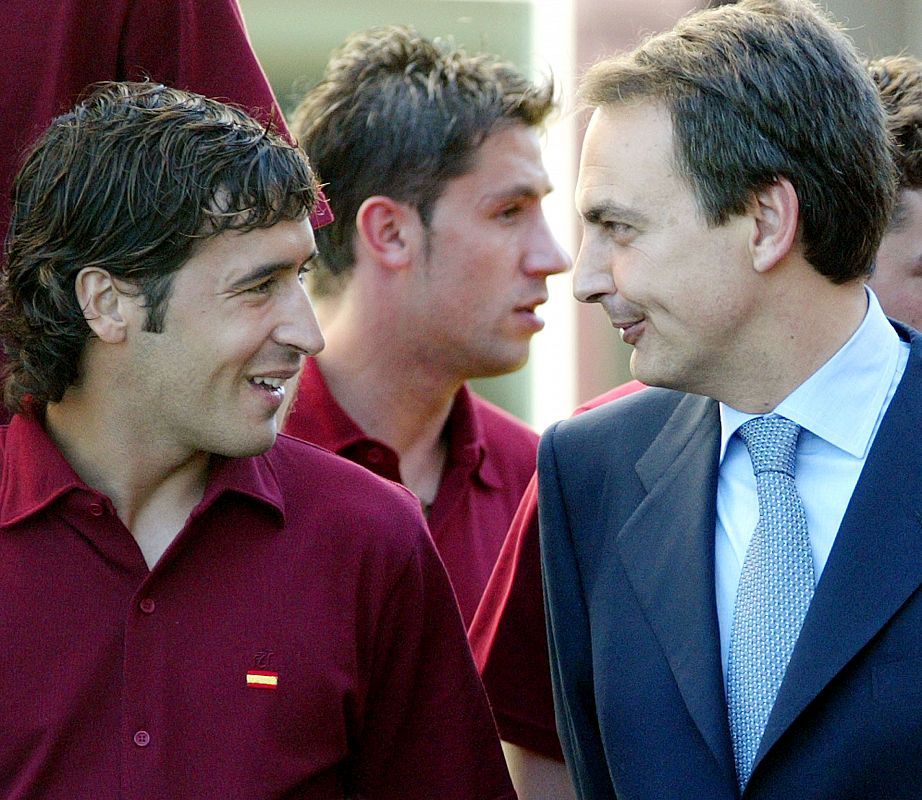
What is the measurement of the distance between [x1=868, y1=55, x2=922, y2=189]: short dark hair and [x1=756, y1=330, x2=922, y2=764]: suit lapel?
0.70 m

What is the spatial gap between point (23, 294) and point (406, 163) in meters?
1.36

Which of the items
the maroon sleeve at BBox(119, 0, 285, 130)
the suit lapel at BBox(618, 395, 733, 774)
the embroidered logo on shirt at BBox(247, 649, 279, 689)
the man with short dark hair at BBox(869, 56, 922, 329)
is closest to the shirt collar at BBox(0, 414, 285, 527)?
the embroidered logo on shirt at BBox(247, 649, 279, 689)

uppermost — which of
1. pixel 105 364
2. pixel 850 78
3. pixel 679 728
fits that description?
pixel 850 78

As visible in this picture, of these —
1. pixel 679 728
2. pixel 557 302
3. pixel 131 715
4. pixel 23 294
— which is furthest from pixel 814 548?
pixel 557 302

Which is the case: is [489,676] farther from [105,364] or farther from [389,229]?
[389,229]

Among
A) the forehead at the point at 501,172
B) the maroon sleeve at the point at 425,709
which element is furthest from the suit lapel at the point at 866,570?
the forehead at the point at 501,172

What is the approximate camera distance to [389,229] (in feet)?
A: 11.7

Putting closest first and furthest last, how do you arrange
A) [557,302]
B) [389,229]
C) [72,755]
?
[72,755]
[389,229]
[557,302]

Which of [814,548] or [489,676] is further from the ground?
[814,548]

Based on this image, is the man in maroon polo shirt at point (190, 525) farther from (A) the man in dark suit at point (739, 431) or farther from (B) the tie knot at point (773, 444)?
(B) the tie knot at point (773, 444)

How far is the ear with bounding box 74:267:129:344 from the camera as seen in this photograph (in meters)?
2.33

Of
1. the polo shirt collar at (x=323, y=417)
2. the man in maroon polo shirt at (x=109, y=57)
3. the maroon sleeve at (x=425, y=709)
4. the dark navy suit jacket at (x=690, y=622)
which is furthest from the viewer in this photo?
the polo shirt collar at (x=323, y=417)

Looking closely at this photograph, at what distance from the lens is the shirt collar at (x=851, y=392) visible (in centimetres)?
223

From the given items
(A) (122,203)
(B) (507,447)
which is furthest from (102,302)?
(B) (507,447)
